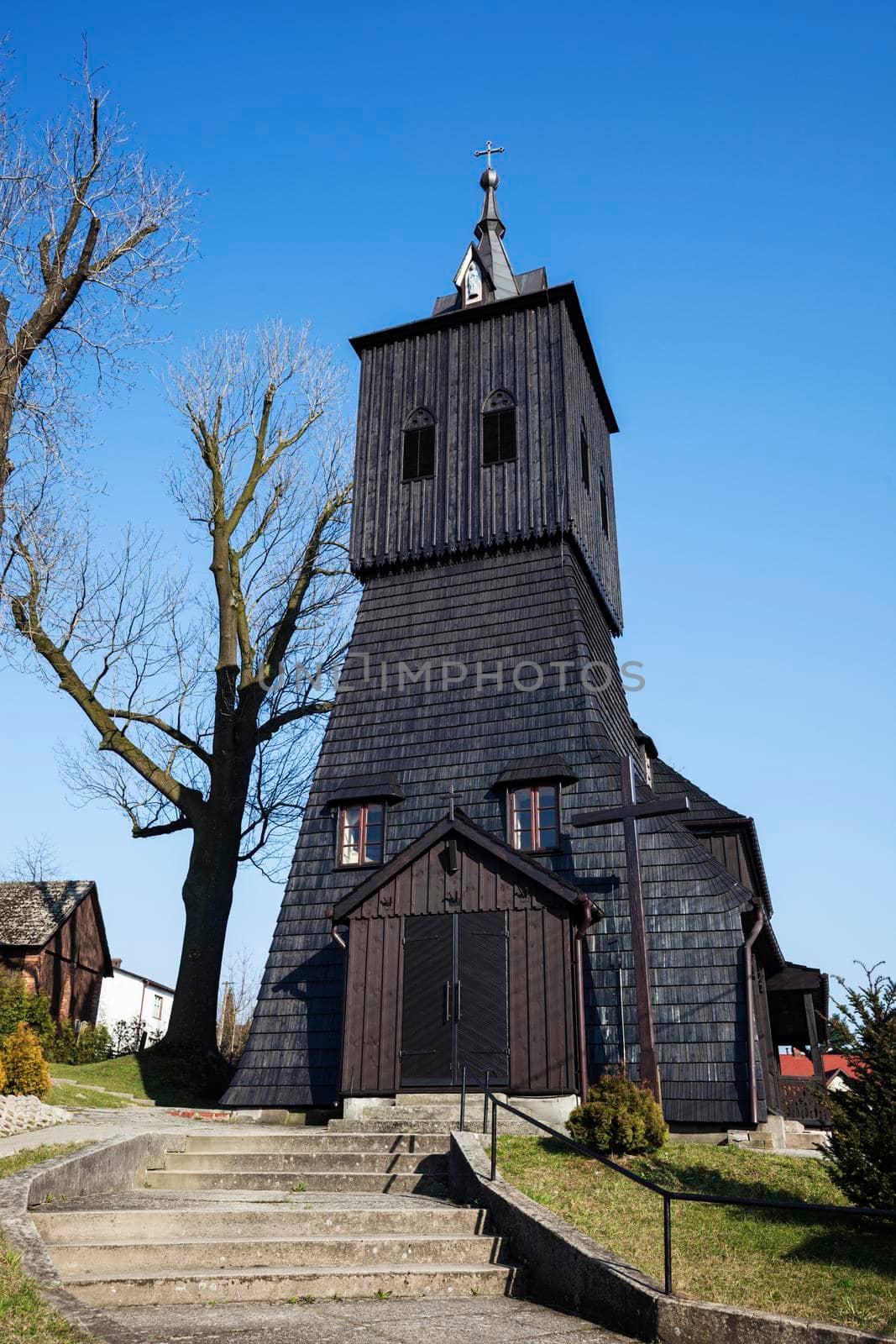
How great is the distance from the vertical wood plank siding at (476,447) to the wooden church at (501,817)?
51mm

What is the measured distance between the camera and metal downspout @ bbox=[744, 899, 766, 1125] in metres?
13.4

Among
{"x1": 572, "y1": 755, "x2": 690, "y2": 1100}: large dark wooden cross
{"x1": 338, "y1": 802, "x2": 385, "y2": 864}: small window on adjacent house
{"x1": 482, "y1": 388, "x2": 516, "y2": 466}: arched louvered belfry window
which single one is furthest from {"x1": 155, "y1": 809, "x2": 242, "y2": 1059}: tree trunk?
{"x1": 572, "y1": 755, "x2": 690, "y2": 1100}: large dark wooden cross

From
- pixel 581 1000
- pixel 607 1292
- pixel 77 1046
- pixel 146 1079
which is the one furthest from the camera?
pixel 77 1046

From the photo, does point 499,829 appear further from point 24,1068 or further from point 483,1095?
point 24,1068

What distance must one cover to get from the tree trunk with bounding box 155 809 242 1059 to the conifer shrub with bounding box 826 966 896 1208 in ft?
47.0

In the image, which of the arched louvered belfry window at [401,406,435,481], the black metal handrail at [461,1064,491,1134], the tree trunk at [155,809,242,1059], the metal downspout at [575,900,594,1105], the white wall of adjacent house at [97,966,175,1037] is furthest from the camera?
the white wall of adjacent house at [97,966,175,1037]

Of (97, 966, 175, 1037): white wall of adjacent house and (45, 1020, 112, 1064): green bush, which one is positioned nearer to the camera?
(45, 1020, 112, 1064): green bush

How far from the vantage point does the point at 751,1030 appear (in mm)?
13867

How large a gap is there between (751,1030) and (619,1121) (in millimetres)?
3884

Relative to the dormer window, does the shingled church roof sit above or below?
below

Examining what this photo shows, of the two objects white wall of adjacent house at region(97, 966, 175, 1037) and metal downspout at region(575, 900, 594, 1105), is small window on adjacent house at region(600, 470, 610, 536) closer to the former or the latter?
metal downspout at region(575, 900, 594, 1105)

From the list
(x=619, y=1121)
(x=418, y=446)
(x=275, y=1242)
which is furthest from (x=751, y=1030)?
(x=418, y=446)

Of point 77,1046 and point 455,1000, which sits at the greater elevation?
point 455,1000

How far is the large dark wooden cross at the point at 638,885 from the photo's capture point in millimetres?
13453
